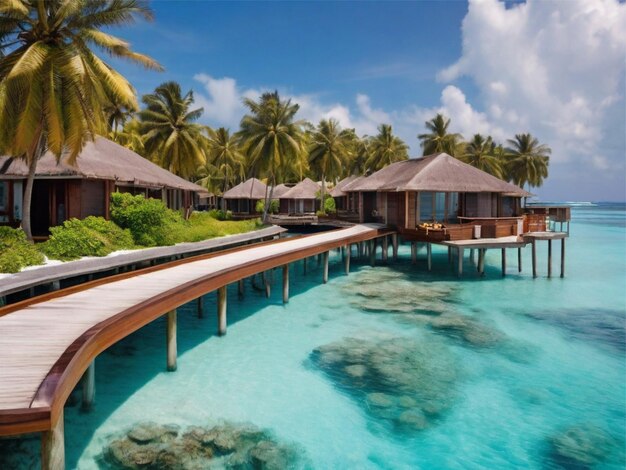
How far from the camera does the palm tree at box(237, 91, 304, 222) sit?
125 ft

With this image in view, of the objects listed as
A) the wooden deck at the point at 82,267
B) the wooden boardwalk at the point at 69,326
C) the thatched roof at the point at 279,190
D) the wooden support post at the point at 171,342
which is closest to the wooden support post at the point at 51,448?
the wooden boardwalk at the point at 69,326

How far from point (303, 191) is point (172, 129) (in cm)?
2184

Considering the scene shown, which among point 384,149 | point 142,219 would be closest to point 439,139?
point 384,149

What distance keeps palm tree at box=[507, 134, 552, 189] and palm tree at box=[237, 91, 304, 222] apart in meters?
37.6

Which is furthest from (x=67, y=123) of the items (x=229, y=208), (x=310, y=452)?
(x=229, y=208)

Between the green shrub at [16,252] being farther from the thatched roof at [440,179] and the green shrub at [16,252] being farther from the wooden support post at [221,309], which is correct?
the thatched roof at [440,179]

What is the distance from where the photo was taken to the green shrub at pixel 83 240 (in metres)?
15.5

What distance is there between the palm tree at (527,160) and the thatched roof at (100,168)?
51965 millimetres

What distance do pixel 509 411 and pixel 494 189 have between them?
2156 cm

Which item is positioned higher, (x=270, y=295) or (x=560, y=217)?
(x=560, y=217)

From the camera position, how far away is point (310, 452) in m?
8.45

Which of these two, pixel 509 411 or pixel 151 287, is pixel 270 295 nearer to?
pixel 151 287

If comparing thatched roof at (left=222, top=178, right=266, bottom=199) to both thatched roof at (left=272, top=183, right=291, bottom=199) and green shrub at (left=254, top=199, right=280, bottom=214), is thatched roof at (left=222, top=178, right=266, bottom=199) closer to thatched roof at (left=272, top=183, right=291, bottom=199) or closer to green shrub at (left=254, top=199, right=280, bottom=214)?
green shrub at (left=254, top=199, right=280, bottom=214)

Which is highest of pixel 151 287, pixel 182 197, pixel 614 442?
pixel 182 197
